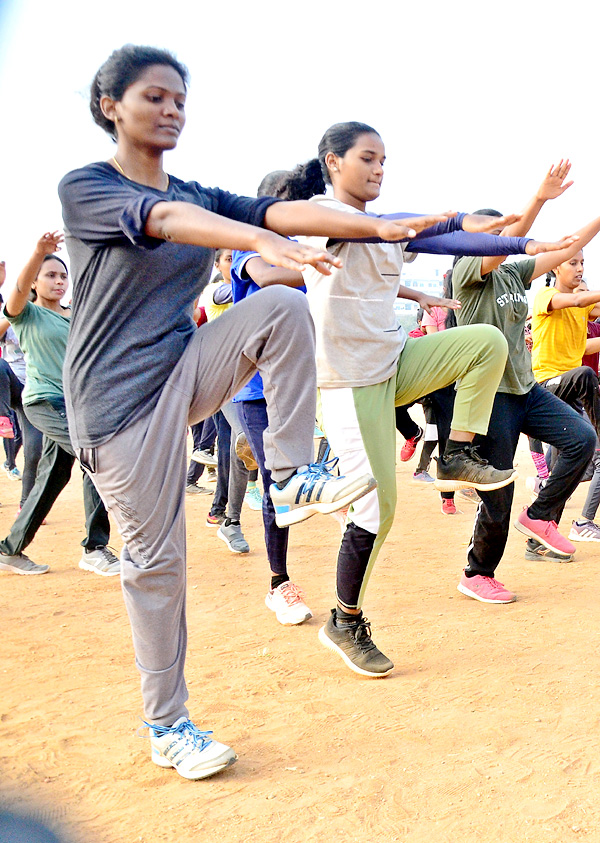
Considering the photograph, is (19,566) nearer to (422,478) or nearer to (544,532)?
(544,532)

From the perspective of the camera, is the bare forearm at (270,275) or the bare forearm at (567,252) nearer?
the bare forearm at (270,275)

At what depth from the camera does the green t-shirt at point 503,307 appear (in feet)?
16.0

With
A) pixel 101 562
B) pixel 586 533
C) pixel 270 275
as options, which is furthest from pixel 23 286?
pixel 586 533

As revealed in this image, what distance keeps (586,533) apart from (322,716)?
4.06 meters

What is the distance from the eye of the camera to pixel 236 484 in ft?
21.2

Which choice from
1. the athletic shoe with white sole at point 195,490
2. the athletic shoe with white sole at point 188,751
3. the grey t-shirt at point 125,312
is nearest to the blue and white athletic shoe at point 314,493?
the grey t-shirt at point 125,312

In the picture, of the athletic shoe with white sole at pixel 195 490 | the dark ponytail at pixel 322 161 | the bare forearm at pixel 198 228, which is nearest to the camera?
the bare forearm at pixel 198 228

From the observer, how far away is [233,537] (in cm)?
656

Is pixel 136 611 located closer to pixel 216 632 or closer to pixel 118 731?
pixel 118 731

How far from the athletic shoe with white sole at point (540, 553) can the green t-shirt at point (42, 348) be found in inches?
141

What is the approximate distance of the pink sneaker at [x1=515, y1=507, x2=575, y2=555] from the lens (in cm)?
591

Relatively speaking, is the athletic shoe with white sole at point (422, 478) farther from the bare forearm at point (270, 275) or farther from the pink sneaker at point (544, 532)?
the bare forearm at point (270, 275)

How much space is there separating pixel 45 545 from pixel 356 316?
422 centimetres

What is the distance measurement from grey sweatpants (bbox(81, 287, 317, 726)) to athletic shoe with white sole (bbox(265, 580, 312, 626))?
5.51 ft
